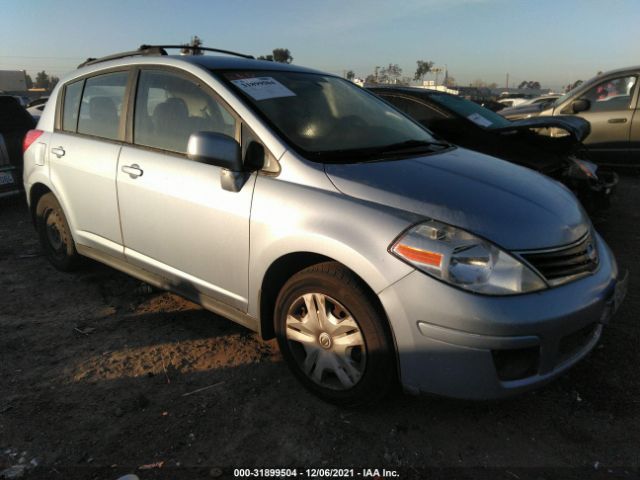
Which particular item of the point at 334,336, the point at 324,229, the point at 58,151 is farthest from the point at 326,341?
the point at 58,151

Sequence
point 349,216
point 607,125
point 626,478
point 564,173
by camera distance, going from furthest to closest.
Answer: point 607,125, point 564,173, point 349,216, point 626,478

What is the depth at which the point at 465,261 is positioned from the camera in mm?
1969

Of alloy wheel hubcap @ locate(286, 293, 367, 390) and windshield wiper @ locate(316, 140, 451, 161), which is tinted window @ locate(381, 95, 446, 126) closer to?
windshield wiper @ locate(316, 140, 451, 161)

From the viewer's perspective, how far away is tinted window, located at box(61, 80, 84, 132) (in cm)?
375

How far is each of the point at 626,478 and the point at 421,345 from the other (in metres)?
1.01

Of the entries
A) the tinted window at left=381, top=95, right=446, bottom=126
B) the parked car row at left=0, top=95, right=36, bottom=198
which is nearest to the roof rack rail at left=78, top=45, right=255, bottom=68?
the tinted window at left=381, top=95, right=446, bottom=126

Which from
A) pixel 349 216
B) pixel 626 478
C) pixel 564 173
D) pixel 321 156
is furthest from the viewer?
pixel 564 173

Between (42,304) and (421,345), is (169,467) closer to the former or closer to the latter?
(421,345)

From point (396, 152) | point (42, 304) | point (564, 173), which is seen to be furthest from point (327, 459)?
point (564, 173)

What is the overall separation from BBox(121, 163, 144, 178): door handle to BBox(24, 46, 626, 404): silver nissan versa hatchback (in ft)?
0.05

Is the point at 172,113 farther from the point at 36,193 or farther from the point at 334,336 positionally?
the point at 36,193

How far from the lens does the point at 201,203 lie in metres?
2.67

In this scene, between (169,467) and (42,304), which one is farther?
(42,304)

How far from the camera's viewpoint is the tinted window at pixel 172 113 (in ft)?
9.07
